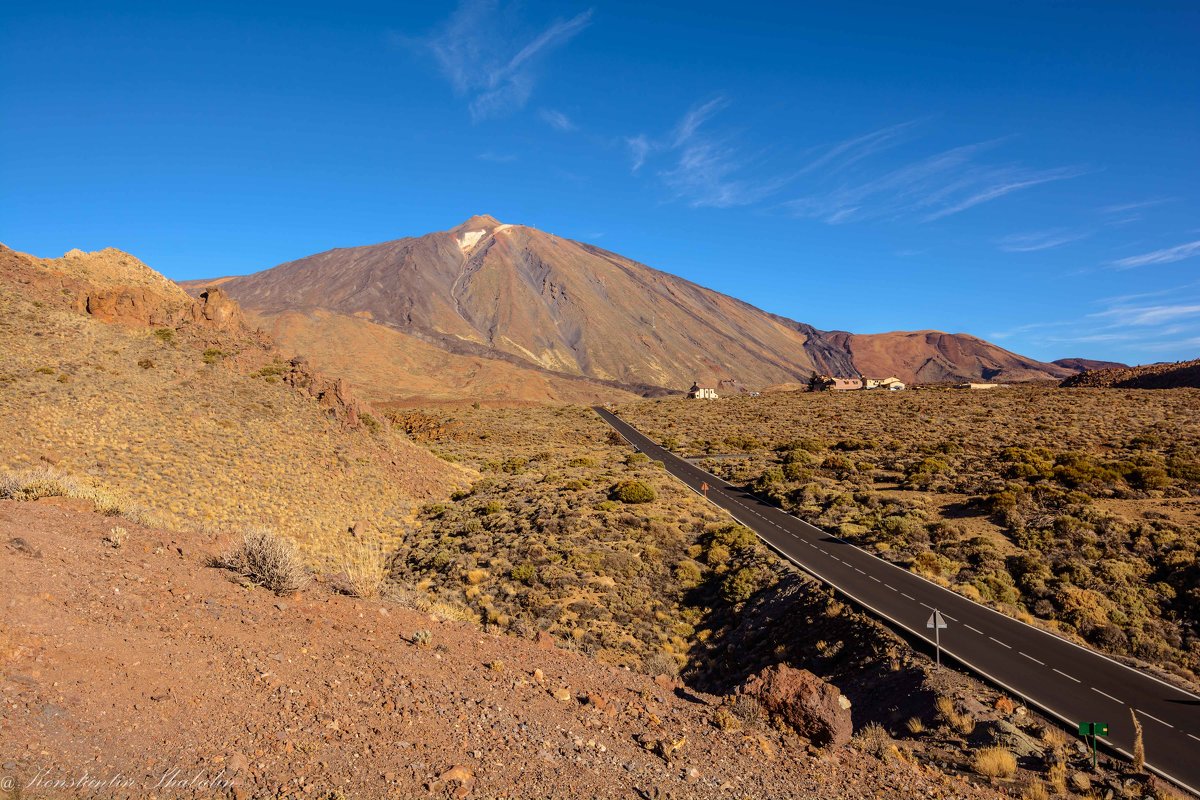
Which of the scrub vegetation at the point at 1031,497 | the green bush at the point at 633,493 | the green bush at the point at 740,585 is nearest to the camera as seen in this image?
the scrub vegetation at the point at 1031,497

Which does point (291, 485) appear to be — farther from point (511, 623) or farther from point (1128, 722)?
point (1128, 722)

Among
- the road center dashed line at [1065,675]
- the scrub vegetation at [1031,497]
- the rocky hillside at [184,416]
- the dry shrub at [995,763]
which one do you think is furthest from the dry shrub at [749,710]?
the rocky hillside at [184,416]

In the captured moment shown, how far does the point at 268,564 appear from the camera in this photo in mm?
10320

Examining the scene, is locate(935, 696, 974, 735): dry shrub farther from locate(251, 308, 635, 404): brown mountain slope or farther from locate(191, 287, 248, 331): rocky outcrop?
locate(251, 308, 635, 404): brown mountain slope

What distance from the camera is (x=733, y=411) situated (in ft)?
265

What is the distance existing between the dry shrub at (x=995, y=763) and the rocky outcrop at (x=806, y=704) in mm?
2102

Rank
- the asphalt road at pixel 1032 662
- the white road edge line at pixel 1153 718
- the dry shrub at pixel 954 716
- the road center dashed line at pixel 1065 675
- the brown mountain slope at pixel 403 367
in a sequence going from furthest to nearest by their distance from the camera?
the brown mountain slope at pixel 403 367
the road center dashed line at pixel 1065 675
the white road edge line at pixel 1153 718
the asphalt road at pixel 1032 662
the dry shrub at pixel 954 716

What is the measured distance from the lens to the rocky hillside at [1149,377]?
7181 centimetres

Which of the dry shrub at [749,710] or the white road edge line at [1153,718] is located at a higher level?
the dry shrub at [749,710]

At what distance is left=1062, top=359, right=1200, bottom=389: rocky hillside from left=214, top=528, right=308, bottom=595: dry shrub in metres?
94.1

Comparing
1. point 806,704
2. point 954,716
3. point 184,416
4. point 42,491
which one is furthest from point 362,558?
point 954,716

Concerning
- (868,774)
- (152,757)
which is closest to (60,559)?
(152,757)

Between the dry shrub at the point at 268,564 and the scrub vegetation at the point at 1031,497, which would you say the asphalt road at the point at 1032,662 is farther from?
the dry shrub at the point at 268,564

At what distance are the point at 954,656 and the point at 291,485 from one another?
26268mm
